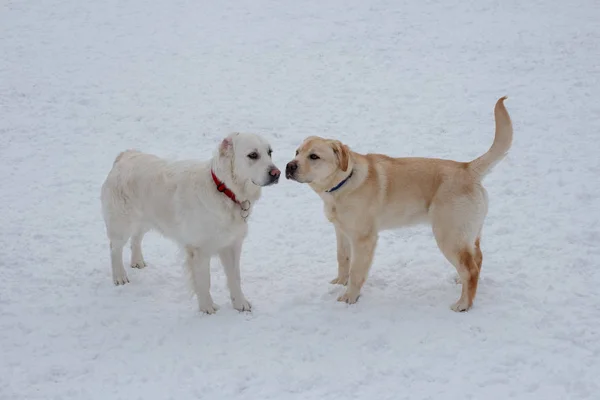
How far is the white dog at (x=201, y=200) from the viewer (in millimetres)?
4859

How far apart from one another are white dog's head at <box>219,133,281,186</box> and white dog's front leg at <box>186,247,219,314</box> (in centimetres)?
85

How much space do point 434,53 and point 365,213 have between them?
31.7 feet

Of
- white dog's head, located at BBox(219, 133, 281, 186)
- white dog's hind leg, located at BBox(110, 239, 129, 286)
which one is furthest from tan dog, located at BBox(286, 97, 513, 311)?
white dog's hind leg, located at BBox(110, 239, 129, 286)

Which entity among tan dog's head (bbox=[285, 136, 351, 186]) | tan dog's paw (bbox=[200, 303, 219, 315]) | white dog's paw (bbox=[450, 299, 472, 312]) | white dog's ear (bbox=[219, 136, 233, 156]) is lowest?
tan dog's paw (bbox=[200, 303, 219, 315])

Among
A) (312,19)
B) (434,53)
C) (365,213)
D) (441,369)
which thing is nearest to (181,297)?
(365,213)

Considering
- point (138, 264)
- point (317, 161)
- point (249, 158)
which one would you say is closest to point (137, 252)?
point (138, 264)

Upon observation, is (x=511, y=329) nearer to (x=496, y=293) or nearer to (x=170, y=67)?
(x=496, y=293)

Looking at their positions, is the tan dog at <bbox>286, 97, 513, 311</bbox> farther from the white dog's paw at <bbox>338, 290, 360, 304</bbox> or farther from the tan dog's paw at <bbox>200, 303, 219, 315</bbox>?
the tan dog's paw at <bbox>200, 303, 219, 315</bbox>

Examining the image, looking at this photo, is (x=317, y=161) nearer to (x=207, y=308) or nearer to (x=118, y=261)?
(x=207, y=308)

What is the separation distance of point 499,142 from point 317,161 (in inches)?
65.6

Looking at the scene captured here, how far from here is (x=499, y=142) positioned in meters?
4.89

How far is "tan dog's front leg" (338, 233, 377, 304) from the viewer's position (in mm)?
5164

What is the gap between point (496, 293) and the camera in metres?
5.21

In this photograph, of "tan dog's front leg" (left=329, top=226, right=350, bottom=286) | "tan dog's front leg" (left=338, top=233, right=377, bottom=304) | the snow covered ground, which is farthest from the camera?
"tan dog's front leg" (left=329, top=226, right=350, bottom=286)
